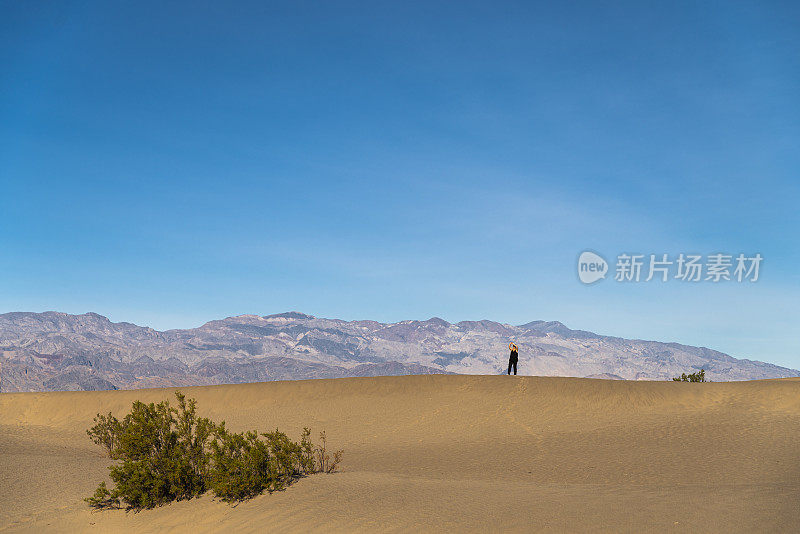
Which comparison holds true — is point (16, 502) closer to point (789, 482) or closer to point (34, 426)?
point (789, 482)

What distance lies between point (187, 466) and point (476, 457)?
9.20 metres

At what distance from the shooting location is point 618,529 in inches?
311

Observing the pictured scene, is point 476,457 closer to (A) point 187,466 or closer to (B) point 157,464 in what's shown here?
(A) point 187,466

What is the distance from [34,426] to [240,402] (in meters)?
10.1

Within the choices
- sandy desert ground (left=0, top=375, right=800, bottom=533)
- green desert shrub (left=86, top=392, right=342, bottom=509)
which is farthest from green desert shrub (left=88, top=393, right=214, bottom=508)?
sandy desert ground (left=0, top=375, right=800, bottom=533)

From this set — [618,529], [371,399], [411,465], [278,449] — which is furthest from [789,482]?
[371,399]

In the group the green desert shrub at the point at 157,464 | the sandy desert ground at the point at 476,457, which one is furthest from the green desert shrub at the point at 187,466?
the sandy desert ground at the point at 476,457

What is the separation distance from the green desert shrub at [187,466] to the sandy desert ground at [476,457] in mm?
324

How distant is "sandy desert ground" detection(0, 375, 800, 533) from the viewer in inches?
351

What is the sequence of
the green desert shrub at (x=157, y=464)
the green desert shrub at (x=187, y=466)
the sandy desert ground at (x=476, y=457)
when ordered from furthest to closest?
1. the green desert shrub at (x=157, y=464)
2. the green desert shrub at (x=187, y=466)
3. the sandy desert ground at (x=476, y=457)

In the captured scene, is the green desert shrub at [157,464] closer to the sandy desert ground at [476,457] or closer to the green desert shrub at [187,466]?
the green desert shrub at [187,466]

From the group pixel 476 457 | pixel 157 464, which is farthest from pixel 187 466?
pixel 476 457

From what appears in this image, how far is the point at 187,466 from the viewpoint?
1116 cm

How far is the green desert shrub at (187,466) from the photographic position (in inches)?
413
